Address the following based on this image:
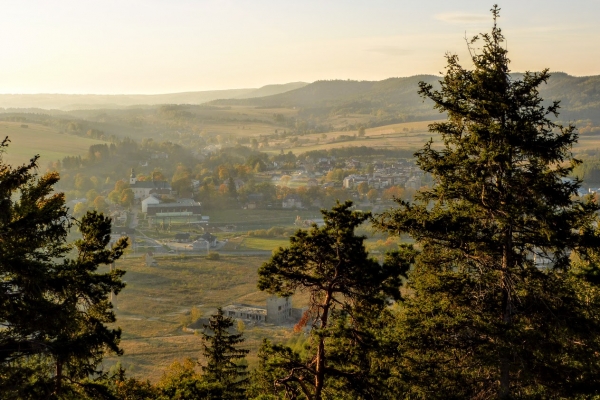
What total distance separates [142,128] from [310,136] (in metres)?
48.9

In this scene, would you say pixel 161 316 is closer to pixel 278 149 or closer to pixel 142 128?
pixel 278 149

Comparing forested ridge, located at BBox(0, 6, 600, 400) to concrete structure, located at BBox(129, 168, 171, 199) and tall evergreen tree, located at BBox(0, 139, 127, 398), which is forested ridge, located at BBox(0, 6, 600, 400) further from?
concrete structure, located at BBox(129, 168, 171, 199)

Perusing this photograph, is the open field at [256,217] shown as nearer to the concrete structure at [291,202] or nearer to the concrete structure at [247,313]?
the concrete structure at [291,202]

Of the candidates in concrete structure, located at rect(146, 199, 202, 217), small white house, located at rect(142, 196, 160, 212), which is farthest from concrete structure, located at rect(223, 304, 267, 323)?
small white house, located at rect(142, 196, 160, 212)

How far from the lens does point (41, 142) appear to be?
10506cm

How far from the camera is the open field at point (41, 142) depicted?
3600 inches

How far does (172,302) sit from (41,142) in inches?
3006

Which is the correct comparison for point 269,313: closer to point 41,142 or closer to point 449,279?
point 449,279

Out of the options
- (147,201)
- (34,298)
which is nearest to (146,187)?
(147,201)

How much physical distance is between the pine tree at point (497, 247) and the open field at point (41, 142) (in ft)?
272

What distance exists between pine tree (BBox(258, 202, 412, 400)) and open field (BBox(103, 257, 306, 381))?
19.5 meters

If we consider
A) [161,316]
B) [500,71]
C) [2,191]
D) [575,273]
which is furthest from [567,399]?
[161,316]

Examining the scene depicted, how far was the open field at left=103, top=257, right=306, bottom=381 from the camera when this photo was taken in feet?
94.5

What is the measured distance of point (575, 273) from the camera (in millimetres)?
9156
